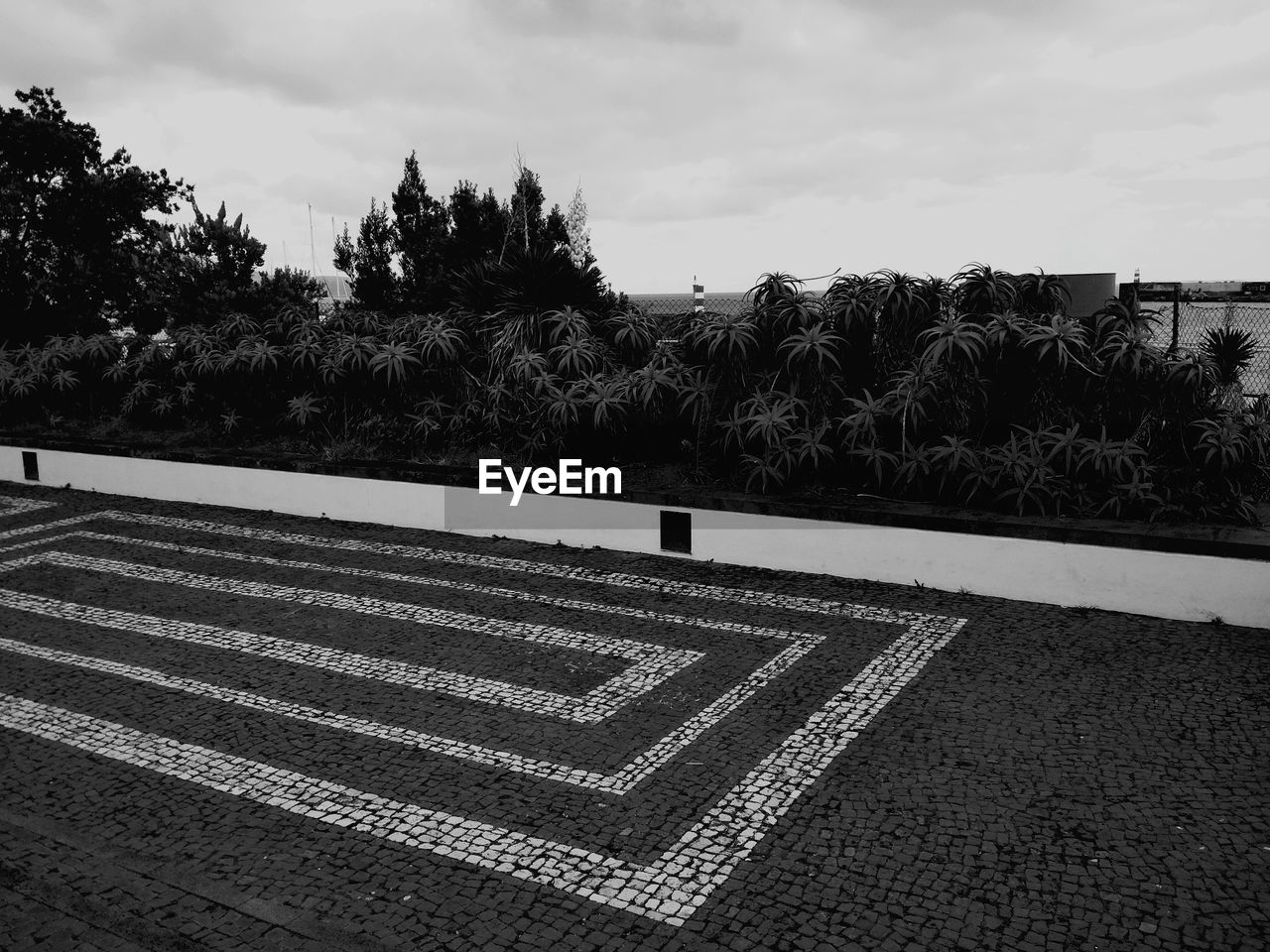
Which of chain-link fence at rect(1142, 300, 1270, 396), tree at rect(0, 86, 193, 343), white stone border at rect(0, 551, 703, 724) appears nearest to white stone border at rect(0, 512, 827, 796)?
white stone border at rect(0, 551, 703, 724)

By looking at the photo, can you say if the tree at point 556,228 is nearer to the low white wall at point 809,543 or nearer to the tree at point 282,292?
the tree at point 282,292

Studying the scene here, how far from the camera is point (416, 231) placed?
760 inches

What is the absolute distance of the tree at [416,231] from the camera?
1830cm

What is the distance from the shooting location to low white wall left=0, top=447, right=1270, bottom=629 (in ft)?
20.8

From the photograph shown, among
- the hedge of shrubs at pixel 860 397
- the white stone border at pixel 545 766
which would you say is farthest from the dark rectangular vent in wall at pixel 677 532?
the white stone border at pixel 545 766

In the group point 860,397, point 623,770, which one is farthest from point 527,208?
point 623,770

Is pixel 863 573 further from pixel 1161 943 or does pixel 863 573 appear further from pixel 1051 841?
pixel 1161 943

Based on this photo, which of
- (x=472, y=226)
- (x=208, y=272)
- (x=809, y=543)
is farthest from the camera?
(x=472, y=226)

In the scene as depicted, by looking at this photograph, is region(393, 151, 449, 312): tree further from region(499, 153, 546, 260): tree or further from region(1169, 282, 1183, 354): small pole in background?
region(1169, 282, 1183, 354): small pole in background

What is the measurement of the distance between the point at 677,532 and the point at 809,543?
110 centimetres

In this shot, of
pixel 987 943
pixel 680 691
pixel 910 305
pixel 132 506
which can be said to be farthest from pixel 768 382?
pixel 132 506

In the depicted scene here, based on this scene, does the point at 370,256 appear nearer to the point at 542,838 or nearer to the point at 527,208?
the point at 527,208

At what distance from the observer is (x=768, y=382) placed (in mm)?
8359

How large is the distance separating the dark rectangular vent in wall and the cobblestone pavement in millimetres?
651
